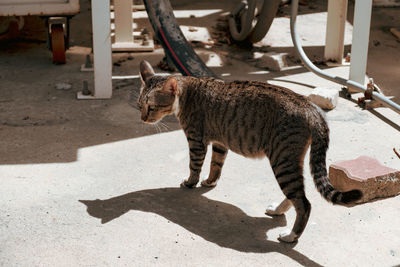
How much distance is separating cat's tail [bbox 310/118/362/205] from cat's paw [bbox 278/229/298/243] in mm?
473

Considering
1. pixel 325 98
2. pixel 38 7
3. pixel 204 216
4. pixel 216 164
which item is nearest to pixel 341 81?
pixel 325 98

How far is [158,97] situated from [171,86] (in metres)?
0.13

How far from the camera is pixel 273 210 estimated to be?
14.4 ft

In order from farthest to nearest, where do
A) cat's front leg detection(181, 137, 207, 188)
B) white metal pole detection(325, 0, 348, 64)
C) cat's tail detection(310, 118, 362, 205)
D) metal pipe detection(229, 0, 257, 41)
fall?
metal pipe detection(229, 0, 257, 41), white metal pole detection(325, 0, 348, 64), cat's front leg detection(181, 137, 207, 188), cat's tail detection(310, 118, 362, 205)

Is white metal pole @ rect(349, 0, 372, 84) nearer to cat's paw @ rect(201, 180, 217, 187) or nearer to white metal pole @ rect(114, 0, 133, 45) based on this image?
cat's paw @ rect(201, 180, 217, 187)

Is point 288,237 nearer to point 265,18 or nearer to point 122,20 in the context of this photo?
point 265,18

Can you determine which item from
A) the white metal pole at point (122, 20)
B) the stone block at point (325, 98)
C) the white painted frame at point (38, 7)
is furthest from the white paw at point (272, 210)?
the white metal pole at point (122, 20)

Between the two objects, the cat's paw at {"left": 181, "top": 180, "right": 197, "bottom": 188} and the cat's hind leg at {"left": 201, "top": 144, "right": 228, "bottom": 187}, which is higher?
the cat's hind leg at {"left": 201, "top": 144, "right": 228, "bottom": 187}

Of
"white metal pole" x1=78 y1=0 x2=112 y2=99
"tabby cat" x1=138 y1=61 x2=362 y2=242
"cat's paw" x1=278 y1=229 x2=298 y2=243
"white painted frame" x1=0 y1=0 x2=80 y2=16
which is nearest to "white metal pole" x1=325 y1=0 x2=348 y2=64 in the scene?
"white metal pole" x1=78 y1=0 x2=112 y2=99

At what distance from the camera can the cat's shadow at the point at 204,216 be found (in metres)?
4.02

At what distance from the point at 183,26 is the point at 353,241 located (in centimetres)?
645

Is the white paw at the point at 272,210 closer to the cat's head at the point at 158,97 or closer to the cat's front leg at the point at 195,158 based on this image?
the cat's front leg at the point at 195,158

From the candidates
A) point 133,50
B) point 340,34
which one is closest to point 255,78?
point 340,34

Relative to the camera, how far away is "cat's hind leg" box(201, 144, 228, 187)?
472cm
